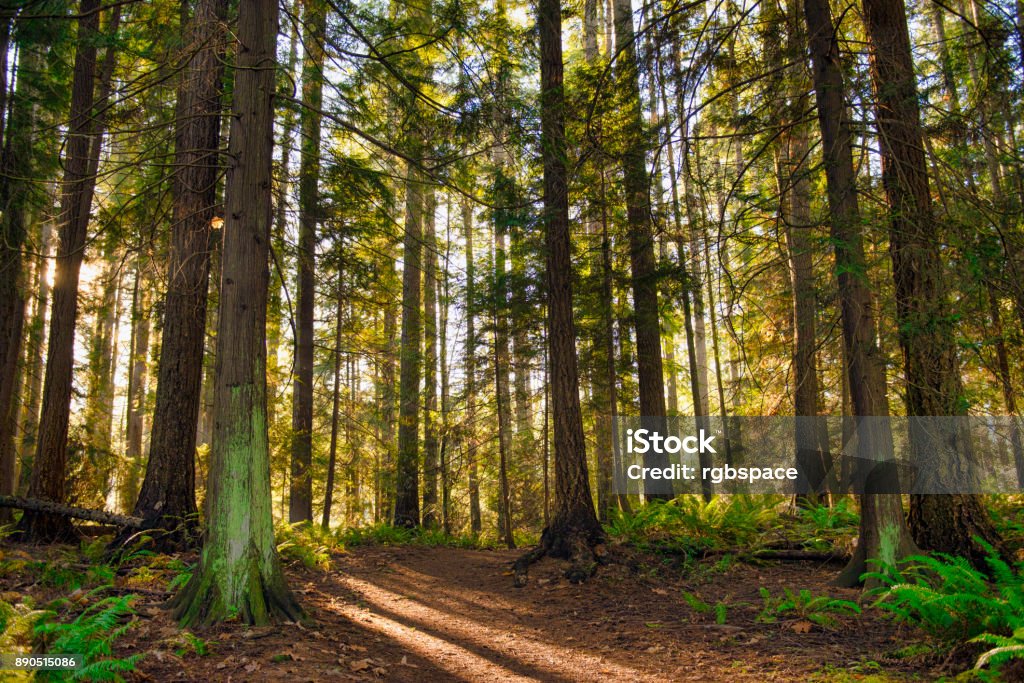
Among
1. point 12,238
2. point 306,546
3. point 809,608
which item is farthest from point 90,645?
point 12,238

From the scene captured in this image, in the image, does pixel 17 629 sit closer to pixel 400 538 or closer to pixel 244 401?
pixel 244 401

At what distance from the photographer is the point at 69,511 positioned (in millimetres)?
8250

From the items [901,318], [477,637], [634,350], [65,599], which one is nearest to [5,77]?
[65,599]

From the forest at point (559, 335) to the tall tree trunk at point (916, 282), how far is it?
0.15 ft

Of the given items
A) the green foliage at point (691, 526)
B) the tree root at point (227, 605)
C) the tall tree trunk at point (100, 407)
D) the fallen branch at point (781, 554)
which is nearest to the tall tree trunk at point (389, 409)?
the tall tree trunk at point (100, 407)

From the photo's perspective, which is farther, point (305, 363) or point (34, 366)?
point (34, 366)

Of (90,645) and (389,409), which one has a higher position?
(389,409)

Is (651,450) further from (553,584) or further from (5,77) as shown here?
(5,77)

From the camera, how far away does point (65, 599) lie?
17.5 feet

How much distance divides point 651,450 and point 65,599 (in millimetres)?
10095

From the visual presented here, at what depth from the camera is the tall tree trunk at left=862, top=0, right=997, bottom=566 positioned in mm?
6309

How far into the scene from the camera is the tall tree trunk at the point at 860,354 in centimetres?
657

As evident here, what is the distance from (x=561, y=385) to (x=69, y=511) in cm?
679

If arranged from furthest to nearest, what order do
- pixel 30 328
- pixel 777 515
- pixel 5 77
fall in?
pixel 30 328
pixel 777 515
pixel 5 77
